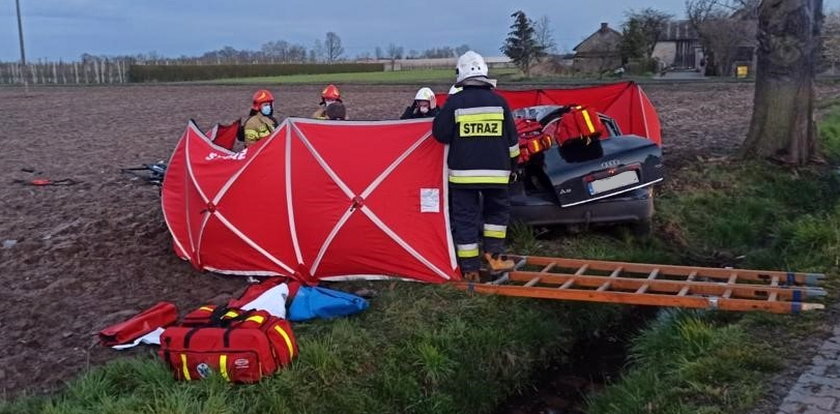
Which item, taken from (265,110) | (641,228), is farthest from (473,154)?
(265,110)

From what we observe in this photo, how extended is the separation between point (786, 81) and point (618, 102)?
2194mm

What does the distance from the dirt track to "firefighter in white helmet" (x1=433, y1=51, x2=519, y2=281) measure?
199cm

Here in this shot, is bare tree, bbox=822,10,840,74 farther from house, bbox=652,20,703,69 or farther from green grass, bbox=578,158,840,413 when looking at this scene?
green grass, bbox=578,158,840,413

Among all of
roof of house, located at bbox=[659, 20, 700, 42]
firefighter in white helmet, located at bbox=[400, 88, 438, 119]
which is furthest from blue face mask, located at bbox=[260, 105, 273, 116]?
A: roof of house, located at bbox=[659, 20, 700, 42]

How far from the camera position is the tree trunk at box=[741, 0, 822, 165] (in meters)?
→ 11.0

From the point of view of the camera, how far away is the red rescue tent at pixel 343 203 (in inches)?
270

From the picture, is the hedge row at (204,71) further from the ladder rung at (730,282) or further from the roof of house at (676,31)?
the ladder rung at (730,282)

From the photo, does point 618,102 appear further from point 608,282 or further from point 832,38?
point 832,38

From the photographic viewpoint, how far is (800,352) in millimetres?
5312

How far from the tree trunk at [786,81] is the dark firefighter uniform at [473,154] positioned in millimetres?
5986

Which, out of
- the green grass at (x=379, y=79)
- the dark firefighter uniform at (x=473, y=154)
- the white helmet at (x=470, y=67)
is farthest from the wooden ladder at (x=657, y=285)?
the green grass at (x=379, y=79)

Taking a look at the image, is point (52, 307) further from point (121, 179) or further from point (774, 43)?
point (774, 43)

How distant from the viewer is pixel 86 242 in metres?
8.35

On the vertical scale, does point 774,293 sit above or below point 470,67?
below
